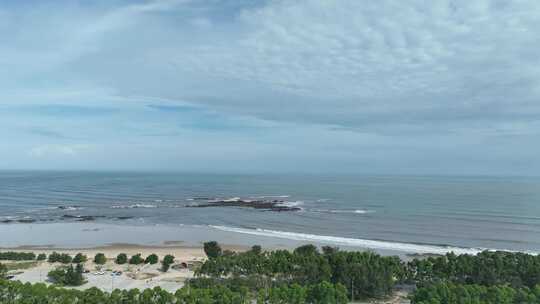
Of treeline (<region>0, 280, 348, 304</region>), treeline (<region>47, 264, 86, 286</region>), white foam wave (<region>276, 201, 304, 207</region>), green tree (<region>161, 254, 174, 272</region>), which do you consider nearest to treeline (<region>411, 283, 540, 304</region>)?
treeline (<region>0, 280, 348, 304</region>)

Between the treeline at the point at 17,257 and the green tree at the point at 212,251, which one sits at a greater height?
the green tree at the point at 212,251

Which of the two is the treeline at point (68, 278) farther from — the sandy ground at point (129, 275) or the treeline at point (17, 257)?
the treeline at point (17, 257)

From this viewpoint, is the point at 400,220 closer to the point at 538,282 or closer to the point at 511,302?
the point at 538,282

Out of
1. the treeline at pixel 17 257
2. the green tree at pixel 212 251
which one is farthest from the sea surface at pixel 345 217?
→ the treeline at pixel 17 257

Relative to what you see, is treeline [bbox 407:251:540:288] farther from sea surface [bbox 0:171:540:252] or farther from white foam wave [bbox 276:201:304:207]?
white foam wave [bbox 276:201:304:207]

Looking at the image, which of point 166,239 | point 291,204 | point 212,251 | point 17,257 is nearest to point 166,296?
point 212,251

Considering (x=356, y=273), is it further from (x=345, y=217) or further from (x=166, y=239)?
(x=345, y=217)
